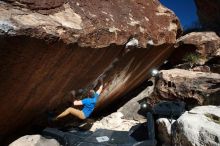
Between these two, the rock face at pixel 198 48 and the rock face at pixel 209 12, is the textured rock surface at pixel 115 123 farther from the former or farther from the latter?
the rock face at pixel 209 12

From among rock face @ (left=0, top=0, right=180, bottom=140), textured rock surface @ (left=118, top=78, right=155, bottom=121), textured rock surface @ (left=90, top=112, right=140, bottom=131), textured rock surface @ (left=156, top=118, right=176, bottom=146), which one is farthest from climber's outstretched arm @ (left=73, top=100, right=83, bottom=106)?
textured rock surface @ (left=118, top=78, right=155, bottom=121)

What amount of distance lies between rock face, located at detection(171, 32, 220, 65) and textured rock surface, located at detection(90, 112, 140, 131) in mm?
2629

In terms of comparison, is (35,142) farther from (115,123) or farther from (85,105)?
(115,123)

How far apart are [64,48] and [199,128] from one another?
163 centimetres

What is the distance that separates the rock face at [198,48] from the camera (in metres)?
7.95

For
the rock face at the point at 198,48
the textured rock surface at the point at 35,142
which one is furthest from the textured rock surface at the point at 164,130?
the rock face at the point at 198,48

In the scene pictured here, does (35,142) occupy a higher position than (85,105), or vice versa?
(85,105)

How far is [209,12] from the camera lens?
10.3 metres

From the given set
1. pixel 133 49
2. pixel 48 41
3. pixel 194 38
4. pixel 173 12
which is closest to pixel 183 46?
pixel 194 38

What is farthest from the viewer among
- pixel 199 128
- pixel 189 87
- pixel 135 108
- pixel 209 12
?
pixel 209 12

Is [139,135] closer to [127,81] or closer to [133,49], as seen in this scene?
[133,49]

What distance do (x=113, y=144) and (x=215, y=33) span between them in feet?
18.6

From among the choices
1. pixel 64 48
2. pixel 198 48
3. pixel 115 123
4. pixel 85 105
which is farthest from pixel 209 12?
pixel 64 48

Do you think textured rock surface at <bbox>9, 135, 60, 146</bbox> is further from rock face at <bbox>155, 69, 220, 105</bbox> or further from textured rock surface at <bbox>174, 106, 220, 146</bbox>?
rock face at <bbox>155, 69, 220, 105</bbox>
